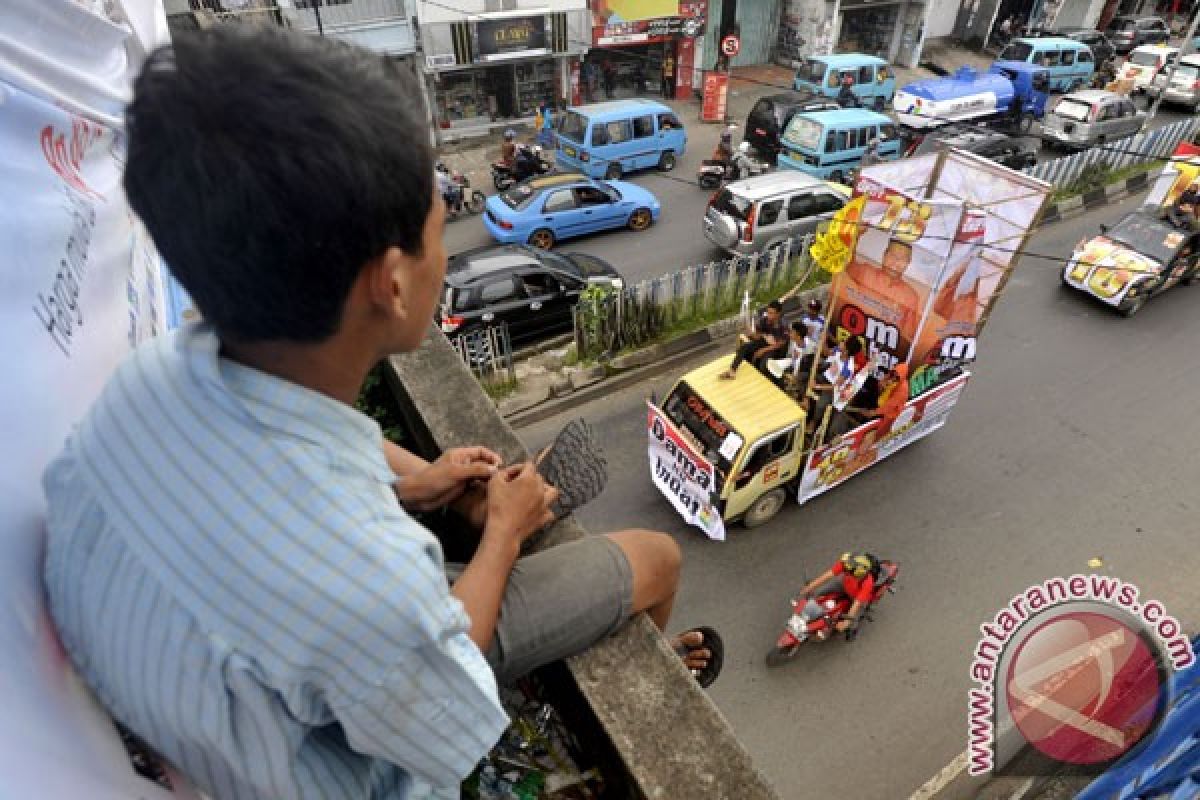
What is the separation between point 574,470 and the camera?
247 cm

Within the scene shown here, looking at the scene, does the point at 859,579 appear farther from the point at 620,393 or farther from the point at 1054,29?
the point at 1054,29

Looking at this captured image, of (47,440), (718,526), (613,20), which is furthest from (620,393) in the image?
(613,20)

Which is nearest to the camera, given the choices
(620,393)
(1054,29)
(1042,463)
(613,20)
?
(1042,463)

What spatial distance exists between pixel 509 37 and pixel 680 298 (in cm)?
1008

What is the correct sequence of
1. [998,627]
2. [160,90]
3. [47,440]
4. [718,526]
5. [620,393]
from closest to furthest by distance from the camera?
[160,90], [47,440], [998,627], [718,526], [620,393]

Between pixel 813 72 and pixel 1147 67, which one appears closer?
pixel 813 72

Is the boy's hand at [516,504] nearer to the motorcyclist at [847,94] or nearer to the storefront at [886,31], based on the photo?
the motorcyclist at [847,94]

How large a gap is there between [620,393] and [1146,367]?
25.8 ft

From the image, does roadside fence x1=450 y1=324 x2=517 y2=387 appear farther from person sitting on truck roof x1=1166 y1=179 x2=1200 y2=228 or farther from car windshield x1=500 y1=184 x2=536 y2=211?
person sitting on truck roof x1=1166 y1=179 x2=1200 y2=228

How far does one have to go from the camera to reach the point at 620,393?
9.45 metres

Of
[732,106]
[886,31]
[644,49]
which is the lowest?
[732,106]

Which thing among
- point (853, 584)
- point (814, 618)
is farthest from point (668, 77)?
point (814, 618)

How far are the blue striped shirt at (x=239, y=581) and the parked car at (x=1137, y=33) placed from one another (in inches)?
1295

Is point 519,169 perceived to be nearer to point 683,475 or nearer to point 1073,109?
point 683,475
